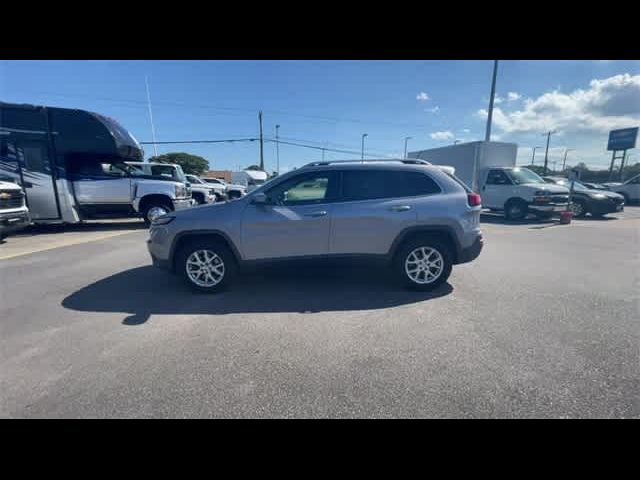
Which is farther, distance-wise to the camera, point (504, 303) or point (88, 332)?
point (504, 303)

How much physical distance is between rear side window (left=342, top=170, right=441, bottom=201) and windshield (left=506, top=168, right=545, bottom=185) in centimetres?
901

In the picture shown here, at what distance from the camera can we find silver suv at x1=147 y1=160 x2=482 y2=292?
12.0 feet

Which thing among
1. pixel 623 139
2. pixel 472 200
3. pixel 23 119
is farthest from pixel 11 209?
pixel 623 139

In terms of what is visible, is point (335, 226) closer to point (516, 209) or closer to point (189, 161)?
point (516, 209)

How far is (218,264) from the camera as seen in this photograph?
12.5 feet

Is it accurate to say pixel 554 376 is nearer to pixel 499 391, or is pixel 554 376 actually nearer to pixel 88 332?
pixel 499 391

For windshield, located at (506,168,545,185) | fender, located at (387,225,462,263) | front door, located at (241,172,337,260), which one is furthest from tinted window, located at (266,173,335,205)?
windshield, located at (506,168,545,185)

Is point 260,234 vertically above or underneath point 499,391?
above

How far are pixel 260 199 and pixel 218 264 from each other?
110 centimetres

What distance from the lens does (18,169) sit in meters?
7.68

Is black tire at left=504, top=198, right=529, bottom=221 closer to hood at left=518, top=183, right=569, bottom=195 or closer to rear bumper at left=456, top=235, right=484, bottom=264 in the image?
hood at left=518, top=183, right=569, bottom=195

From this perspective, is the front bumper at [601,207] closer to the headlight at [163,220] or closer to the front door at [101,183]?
the headlight at [163,220]
